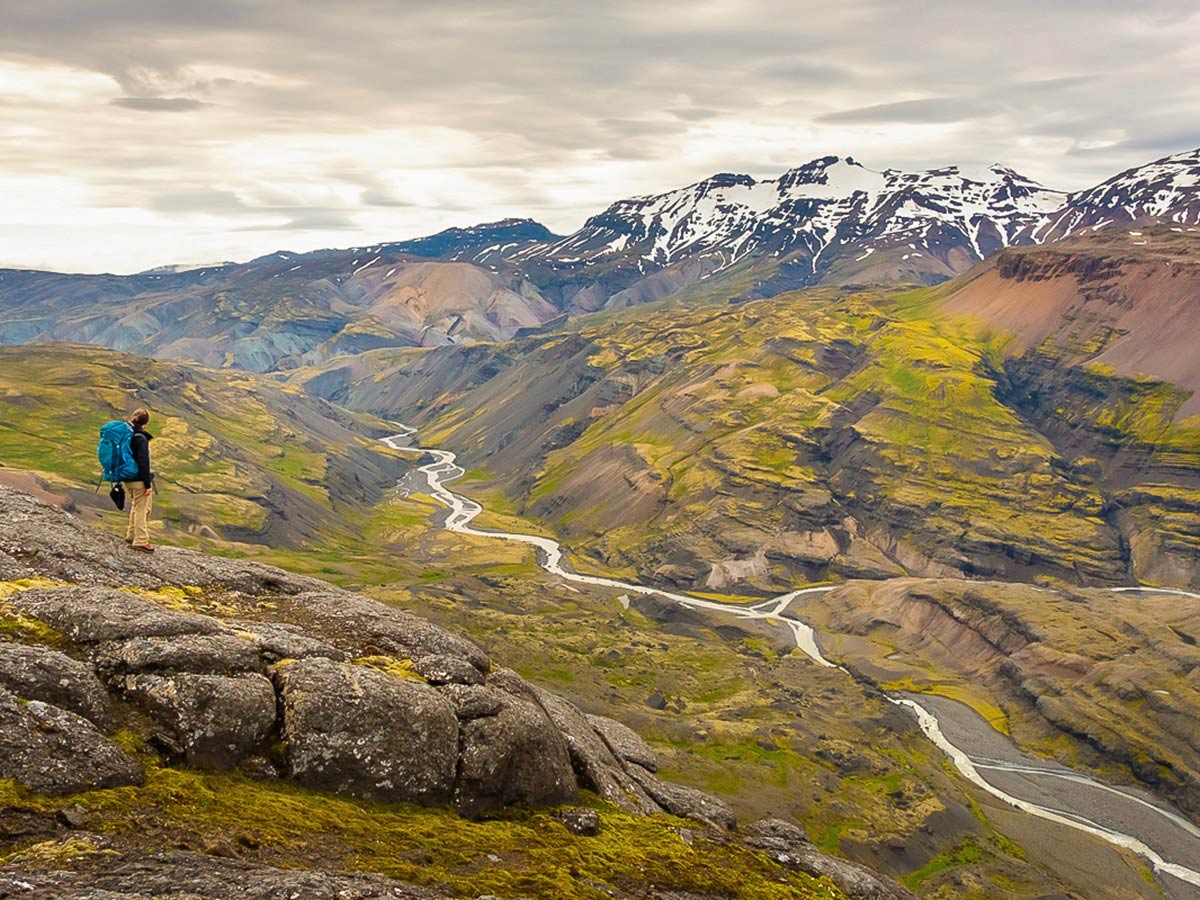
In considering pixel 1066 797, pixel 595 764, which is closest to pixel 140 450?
pixel 595 764

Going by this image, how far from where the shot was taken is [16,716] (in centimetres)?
2233

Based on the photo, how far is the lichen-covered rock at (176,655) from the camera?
87.0 ft

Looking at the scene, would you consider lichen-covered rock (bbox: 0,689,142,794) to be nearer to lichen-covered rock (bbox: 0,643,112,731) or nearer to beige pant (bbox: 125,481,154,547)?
lichen-covered rock (bbox: 0,643,112,731)

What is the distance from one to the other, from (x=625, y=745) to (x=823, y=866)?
13.0m

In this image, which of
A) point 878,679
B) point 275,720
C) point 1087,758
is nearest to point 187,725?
point 275,720

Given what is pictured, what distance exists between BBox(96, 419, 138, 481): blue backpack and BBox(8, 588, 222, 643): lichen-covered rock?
4410 mm

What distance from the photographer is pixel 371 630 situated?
35.1 metres

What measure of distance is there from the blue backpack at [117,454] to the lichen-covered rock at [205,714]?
8.64 metres

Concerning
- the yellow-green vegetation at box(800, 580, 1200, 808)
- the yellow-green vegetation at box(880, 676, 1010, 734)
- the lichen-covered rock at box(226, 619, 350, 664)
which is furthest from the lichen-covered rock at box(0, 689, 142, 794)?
the yellow-green vegetation at box(880, 676, 1010, 734)

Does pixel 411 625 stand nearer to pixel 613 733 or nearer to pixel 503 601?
pixel 613 733

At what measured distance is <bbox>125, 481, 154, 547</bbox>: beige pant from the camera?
105ft

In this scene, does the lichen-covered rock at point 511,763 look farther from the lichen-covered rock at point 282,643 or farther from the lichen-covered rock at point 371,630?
the lichen-covered rock at point 282,643

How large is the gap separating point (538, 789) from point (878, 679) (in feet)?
489

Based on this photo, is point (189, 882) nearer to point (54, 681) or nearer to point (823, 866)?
point (54, 681)
